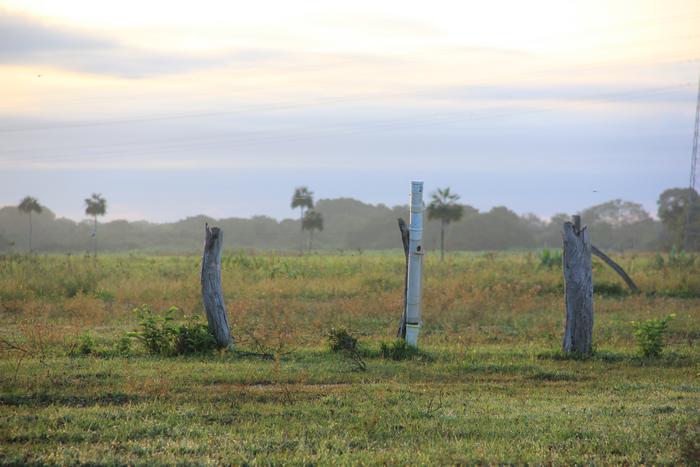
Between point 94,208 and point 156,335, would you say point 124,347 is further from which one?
point 94,208

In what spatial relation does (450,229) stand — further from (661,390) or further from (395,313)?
(661,390)

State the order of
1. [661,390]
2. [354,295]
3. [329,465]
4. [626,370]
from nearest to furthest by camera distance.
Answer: [329,465] → [661,390] → [626,370] → [354,295]

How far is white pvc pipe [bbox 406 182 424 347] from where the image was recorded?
1393cm

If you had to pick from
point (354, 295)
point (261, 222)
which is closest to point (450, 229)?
point (261, 222)

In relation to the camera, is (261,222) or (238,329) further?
(261,222)

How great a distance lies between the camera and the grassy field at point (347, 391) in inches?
294

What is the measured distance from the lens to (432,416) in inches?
346

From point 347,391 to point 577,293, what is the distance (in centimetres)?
547

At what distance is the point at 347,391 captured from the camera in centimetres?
1022

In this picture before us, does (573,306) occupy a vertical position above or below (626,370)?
above

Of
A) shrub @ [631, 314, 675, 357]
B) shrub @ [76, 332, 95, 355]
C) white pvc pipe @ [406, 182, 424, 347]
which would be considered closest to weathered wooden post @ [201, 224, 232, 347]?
shrub @ [76, 332, 95, 355]

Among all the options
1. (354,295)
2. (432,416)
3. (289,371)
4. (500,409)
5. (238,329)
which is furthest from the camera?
(354,295)

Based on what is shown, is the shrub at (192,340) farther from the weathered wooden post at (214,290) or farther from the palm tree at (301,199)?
the palm tree at (301,199)

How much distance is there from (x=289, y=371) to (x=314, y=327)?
6056 millimetres
